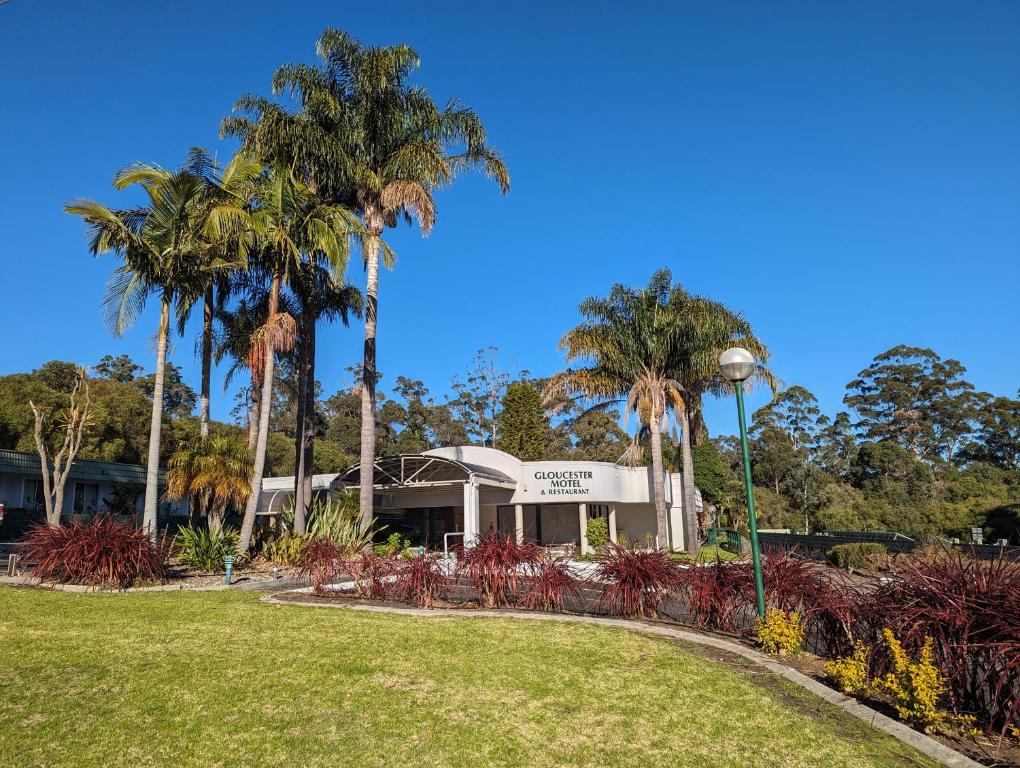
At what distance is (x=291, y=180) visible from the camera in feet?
59.3

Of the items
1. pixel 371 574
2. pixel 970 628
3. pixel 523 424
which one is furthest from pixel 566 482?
pixel 970 628

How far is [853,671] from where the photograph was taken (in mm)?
5906

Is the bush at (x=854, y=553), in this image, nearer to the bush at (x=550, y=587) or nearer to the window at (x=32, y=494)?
the bush at (x=550, y=587)

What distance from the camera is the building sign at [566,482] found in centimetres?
2681

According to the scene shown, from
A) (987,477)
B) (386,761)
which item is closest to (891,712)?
(386,761)

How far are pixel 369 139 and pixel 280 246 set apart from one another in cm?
544

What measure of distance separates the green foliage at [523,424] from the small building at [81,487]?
17.3 metres

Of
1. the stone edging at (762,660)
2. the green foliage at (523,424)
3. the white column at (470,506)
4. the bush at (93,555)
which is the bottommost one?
the stone edging at (762,660)

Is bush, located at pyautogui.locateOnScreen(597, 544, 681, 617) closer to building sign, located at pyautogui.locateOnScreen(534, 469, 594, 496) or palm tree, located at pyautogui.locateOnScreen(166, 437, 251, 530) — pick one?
palm tree, located at pyautogui.locateOnScreen(166, 437, 251, 530)

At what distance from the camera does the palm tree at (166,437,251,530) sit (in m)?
16.8

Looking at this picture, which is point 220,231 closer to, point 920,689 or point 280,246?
point 280,246

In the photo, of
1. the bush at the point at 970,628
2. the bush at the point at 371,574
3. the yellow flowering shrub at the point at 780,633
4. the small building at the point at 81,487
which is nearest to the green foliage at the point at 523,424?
the small building at the point at 81,487

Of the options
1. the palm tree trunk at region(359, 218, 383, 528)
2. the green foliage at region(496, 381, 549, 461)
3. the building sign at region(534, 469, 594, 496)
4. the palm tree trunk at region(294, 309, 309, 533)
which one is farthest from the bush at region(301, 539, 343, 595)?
the green foliage at region(496, 381, 549, 461)

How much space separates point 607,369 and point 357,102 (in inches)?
517
